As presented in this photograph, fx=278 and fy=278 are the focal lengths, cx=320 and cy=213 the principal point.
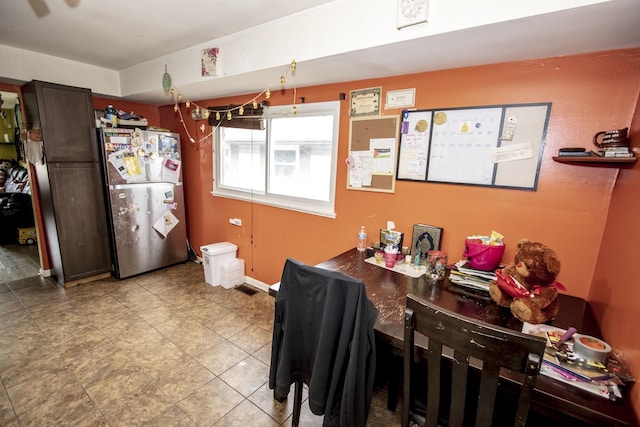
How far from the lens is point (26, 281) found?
317 centimetres

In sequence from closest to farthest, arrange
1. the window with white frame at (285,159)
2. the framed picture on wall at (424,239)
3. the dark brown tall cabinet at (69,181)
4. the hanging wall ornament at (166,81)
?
the framed picture on wall at (424,239) → the window with white frame at (285,159) → the hanging wall ornament at (166,81) → the dark brown tall cabinet at (69,181)

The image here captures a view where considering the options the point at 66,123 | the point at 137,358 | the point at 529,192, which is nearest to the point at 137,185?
the point at 66,123

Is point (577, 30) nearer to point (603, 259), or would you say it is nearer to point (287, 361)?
point (603, 259)

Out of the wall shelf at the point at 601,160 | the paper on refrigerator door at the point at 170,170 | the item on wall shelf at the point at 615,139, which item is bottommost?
the paper on refrigerator door at the point at 170,170

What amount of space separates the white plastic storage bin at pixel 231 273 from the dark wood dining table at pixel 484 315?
164 cm

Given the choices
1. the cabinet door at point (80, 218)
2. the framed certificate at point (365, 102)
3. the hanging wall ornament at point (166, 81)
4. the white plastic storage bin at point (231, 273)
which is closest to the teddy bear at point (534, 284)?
the framed certificate at point (365, 102)

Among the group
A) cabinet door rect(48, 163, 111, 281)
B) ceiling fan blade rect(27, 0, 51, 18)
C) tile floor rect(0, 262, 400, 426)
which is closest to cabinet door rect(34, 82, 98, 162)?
cabinet door rect(48, 163, 111, 281)

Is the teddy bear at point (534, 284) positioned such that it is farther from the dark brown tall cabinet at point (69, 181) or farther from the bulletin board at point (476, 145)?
the dark brown tall cabinet at point (69, 181)

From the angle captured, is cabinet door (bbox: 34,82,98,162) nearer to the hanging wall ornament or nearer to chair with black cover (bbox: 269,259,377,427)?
the hanging wall ornament

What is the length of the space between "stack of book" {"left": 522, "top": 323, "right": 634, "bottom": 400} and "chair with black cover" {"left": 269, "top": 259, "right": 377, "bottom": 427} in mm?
650

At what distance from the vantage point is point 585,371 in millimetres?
981

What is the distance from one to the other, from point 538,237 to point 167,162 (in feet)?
12.3

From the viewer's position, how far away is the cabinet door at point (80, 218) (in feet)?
9.55

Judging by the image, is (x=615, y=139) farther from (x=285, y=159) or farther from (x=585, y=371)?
(x=285, y=159)
